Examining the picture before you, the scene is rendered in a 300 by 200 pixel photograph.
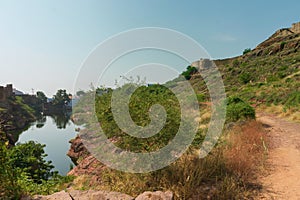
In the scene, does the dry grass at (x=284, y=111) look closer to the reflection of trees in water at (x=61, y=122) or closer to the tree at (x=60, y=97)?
the reflection of trees in water at (x=61, y=122)

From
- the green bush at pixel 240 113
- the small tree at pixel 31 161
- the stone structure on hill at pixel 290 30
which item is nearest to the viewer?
the small tree at pixel 31 161

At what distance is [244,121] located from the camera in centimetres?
930

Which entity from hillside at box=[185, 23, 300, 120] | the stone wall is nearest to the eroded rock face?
hillside at box=[185, 23, 300, 120]

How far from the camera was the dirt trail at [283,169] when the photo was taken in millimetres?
3736

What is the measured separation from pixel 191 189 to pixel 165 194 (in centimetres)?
61

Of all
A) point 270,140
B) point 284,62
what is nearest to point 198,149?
point 270,140

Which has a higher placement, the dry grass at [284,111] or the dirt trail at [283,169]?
the dry grass at [284,111]

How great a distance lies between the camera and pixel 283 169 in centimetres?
481

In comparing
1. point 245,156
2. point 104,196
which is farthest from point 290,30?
point 104,196

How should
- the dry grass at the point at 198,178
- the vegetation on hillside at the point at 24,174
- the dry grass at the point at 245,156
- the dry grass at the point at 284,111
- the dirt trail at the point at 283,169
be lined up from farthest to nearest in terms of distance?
the dry grass at the point at 284,111
the dry grass at the point at 245,156
the dirt trail at the point at 283,169
the dry grass at the point at 198,178
the vegetation on hillside at the point at 24,174

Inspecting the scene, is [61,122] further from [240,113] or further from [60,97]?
[240,113]

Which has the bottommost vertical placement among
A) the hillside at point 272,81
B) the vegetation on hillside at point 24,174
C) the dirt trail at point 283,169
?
the dirt trail at point 283,169

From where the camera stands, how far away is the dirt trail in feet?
12.3

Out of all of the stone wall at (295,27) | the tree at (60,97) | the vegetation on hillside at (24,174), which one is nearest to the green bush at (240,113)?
the vegetation on hillside at (24,174)
